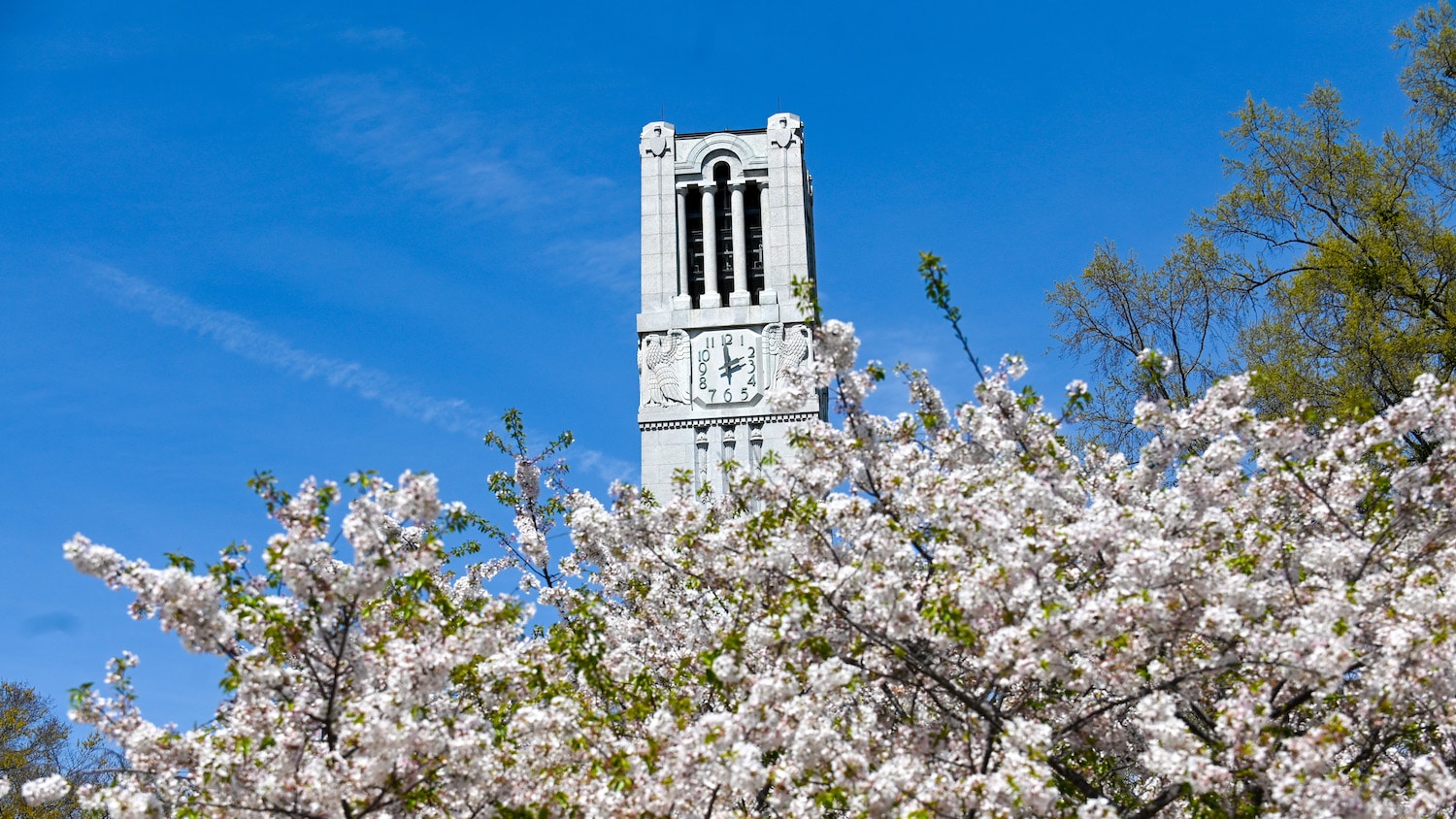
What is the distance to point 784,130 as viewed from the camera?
3675cm

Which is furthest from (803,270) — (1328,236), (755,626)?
(755,626)

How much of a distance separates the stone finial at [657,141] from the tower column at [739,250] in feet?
6.56

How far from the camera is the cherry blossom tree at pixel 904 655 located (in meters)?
8.23

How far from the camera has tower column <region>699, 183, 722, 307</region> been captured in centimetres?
3481

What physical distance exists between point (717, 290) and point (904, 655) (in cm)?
2719

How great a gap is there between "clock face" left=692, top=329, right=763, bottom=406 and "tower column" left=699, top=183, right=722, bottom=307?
1059mm

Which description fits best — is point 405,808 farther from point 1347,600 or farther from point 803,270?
point 803,270

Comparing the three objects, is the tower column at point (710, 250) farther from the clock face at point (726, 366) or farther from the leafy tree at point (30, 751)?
the leafy tree at point (30, 751)

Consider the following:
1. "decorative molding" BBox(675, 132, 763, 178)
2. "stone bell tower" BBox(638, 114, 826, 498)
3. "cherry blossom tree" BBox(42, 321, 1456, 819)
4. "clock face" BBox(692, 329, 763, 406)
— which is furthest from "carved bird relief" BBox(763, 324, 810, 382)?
"cherry blossom tree" BBox(42, 321, 1456, 819)

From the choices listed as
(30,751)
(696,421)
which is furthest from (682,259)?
(30,751)

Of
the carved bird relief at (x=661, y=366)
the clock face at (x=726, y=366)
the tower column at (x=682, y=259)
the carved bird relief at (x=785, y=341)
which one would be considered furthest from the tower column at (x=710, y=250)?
the carved bird relief at (x=785, y=341)

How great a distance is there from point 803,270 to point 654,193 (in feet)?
13.9

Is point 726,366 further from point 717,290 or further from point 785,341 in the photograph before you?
point 717,290

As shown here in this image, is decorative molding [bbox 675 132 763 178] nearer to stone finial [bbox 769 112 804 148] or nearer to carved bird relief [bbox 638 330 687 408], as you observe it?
stone finial [bbox 769 112 804 148]
